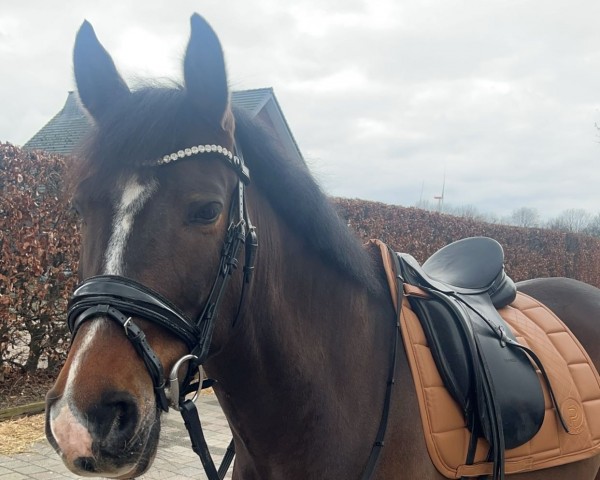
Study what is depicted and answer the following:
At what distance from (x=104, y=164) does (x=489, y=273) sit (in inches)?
73.8

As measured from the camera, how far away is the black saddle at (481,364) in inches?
76.6

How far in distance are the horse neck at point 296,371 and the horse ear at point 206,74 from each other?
1.41ft

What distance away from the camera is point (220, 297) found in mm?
1495

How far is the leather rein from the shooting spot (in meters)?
1.31

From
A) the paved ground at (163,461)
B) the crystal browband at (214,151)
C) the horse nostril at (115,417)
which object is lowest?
the paved ground at (163,461)

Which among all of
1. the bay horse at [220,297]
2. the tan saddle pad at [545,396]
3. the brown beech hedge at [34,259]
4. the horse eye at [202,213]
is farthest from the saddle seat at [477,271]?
the brown beech hedge at [34,259]

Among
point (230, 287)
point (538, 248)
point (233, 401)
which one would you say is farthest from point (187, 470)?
point (538, 248)

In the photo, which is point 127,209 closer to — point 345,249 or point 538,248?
point 345,249

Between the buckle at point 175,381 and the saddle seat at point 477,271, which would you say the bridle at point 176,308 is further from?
the saddle seat at point 477,271

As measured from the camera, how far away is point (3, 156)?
17.4 ft

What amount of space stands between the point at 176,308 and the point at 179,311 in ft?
0.04

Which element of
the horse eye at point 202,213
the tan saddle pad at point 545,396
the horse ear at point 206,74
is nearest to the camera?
the horse eye at point 202,213

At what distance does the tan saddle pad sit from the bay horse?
0.05 m

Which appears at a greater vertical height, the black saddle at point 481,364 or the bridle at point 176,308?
the bridle at point 176,308
